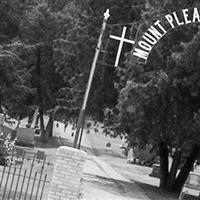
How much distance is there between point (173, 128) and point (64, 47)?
989 cm

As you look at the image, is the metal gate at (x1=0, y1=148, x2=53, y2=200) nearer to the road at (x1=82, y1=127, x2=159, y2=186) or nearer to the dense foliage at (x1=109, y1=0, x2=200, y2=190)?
the dense foliage at (x1=109, y1=0, x2=200, y2=190)

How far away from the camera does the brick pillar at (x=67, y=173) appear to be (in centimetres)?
968

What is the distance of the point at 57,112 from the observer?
31.1m

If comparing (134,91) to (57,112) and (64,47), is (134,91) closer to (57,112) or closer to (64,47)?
(64,47)

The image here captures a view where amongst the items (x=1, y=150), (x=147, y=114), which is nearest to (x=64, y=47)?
(x=147, y=114)

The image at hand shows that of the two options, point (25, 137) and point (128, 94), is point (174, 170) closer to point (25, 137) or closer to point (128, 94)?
point (128, 94)

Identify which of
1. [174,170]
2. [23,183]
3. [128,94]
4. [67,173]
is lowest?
[23,183]

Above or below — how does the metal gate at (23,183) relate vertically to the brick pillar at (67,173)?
below


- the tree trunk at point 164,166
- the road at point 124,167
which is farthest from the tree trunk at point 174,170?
the road at point 124,167

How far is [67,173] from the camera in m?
9.74

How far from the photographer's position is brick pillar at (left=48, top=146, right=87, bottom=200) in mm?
9680

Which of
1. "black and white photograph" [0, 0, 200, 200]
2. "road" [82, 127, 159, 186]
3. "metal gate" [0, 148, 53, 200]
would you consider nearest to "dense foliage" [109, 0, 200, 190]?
"black and white photograph" [0, 0, 200, 200]

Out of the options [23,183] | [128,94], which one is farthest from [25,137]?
[23,183]

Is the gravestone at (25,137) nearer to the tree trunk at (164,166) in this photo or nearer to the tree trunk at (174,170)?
the tree trunk at (164,166)
